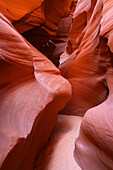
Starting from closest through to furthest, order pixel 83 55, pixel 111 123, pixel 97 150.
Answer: pixel 111 123
pixel 97 150
pixel 83 55

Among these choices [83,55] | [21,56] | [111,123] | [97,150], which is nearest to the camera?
[111,123]

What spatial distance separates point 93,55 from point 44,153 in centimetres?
238

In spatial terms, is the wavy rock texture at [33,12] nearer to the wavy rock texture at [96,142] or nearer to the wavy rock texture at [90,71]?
the wavy rock texture at [90,71]

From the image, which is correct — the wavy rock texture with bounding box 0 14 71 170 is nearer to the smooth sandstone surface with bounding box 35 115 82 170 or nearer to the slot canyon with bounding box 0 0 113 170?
the slot canyon with bounding box 0 0 113 170

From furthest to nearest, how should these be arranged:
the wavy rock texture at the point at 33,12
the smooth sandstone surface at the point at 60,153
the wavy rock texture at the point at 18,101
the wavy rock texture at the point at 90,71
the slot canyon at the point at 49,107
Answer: the wavy rock texture at the point at 33,12 < the wavy rock texture at the point at 90,71 < the smooth sandstone surface at the point at 60,153 < the slot canyon at the point at 49,107 < the wavy rock texture at the point at 18,101

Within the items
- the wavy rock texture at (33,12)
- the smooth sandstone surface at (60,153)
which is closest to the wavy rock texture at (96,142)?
the smooth sandstone surface at (60,153)

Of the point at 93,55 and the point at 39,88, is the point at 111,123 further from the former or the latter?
the point at 93,55

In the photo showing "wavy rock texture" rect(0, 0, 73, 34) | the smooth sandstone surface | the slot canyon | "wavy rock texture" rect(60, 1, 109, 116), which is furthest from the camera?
"wavy rock texture" rect(0, 0, 73, 34)

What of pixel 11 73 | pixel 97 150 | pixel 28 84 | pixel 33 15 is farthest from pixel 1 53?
pixel 33 15

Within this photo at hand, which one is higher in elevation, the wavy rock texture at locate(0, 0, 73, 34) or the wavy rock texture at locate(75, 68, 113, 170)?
the wavy rock texture at locate(0, 0, 73, 34)

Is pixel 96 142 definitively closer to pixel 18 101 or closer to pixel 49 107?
pixel 49 107

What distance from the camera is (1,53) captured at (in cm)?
121

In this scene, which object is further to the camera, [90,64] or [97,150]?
[90,64]

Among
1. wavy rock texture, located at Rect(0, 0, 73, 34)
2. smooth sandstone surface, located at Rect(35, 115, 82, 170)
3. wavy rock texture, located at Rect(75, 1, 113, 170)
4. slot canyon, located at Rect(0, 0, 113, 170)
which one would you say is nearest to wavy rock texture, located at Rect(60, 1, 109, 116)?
slot canyon, located at Rect(0, 0, 113, 170)
